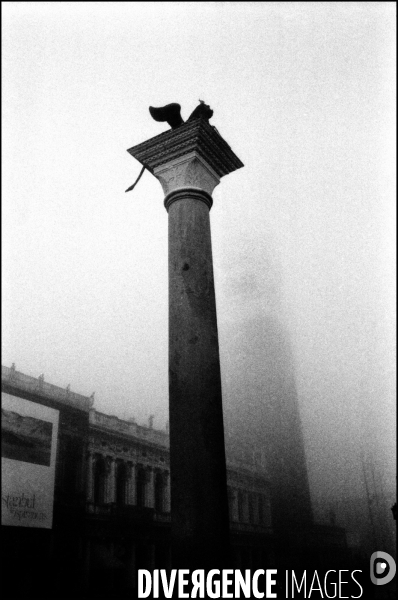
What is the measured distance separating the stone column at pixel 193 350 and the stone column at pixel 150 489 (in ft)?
53.7

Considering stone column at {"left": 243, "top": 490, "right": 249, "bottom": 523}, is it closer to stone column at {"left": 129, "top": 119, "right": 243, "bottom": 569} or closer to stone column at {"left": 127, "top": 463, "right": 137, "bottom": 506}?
stone column at {"left": 127, "top": 463, "right": 137, "bottom": 506}

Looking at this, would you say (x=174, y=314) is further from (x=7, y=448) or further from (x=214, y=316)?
(x=7, y=448)

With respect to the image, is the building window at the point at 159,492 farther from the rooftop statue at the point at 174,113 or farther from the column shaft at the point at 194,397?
the rooftop statue at the point at 174,113

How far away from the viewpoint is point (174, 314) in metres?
3.22

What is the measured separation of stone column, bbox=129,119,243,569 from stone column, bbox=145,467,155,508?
16370mm

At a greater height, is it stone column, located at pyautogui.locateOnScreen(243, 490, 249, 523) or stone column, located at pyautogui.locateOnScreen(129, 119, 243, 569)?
stone column, located at pyautogui.locateOnScreen(129, 119, 243, 569)

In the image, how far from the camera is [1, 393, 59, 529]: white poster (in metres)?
13.9

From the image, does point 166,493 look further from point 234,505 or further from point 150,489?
point 234,505

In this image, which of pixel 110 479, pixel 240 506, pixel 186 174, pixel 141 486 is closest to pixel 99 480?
pixel 110 479

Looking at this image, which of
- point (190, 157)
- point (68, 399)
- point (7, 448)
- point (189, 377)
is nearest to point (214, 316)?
point (189, 377)

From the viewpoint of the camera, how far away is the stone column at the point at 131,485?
57.2 ft

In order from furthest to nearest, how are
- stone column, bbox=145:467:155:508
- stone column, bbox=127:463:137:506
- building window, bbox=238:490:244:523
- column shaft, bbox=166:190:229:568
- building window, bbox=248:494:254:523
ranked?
1. building window, bbox=248:494:254:523
2. building window, bbox=238:490:244:523
3. stone column, bbox=145:467:155:508
4. stone column, bbox=127:463:137:506
5. column shaft, bbox=166:190:229:568

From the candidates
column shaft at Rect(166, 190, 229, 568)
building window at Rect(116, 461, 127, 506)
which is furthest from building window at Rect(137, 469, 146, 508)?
column shaft at Rect(166, 190, 229, 568)

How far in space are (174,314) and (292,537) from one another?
24252mm
